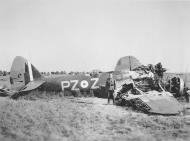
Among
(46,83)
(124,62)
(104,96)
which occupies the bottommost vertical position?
(104,96)

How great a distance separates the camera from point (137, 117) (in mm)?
7891

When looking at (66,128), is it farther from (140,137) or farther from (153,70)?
(153,70)

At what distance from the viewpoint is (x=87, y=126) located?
21.9 ft

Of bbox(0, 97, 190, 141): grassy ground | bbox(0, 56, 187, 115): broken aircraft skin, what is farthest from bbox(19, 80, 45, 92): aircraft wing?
bbox(0, 97, 190, 141): grassy ground

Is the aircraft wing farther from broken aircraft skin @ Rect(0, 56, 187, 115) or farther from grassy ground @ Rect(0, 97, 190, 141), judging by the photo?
grassy ground @ Rect(0, 97, 190, 141)

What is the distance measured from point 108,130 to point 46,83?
7611 mm

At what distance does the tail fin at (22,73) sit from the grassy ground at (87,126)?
218 inches

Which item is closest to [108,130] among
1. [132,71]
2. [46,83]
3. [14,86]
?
[132,71]

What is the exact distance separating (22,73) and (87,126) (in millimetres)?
8170

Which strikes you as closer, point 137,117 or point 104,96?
point 137,117

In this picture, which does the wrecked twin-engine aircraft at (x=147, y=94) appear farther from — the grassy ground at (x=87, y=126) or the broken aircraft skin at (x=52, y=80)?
the grassy ground at (x=87, y=126)

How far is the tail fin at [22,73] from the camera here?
1362 centimetres

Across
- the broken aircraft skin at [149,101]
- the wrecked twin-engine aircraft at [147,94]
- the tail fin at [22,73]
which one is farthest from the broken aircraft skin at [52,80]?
the broken aircraft skin at [149,101]

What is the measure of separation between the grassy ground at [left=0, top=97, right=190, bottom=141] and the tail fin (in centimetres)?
554
